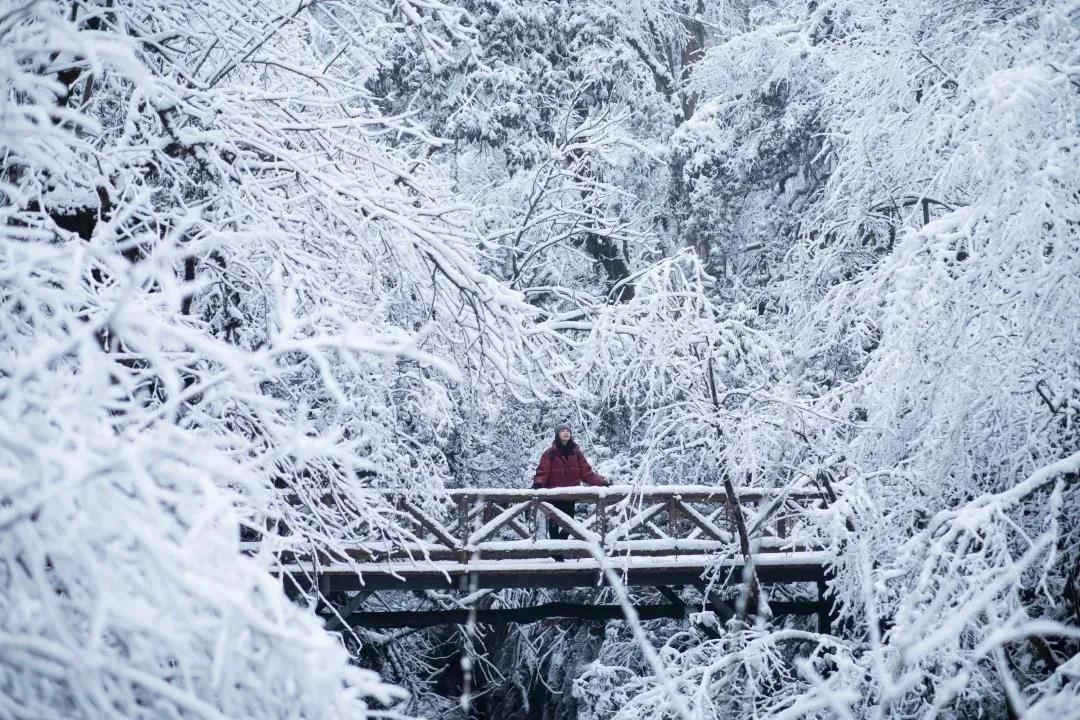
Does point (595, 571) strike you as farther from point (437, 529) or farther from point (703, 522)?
point (437, 529)

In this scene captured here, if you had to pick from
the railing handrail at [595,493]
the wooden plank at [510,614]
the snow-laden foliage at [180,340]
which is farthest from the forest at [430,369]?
the wooden plank at [510,614]

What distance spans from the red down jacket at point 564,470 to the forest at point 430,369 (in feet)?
2.75

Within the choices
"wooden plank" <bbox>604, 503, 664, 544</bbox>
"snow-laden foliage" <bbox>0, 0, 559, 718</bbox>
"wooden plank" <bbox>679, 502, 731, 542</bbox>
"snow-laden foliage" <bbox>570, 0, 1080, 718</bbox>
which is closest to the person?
"wooden plank" <bbox>604, 503, 664, 544</bbox>

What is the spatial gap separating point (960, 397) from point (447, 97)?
11.5 m

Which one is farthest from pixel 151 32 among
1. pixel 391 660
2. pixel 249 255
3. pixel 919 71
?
pixel 391 660

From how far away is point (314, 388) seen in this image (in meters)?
9.42

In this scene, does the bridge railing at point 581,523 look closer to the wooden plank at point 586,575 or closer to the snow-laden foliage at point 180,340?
the wooden plank at point 586,575

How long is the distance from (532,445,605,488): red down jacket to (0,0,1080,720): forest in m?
0.84

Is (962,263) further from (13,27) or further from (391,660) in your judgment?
(391,660)

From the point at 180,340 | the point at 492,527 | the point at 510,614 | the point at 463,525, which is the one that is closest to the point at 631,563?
the point at 492,527

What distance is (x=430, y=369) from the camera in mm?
7363

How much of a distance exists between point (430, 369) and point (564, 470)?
2589mm

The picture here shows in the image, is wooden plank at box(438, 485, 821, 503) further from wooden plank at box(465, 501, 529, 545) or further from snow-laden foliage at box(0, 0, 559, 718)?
snow-laden foliage at box(0, 0, 559, 718)

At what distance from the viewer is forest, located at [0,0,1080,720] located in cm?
203
